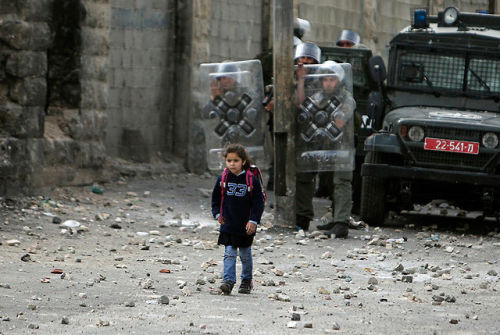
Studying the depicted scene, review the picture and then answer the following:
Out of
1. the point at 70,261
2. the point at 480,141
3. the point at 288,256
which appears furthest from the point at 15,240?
the point at 480,141

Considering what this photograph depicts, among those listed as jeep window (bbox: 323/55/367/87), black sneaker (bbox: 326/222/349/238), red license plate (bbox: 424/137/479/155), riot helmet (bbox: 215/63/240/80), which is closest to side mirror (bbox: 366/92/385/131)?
jeep window (bbox: 323/55/367/87)

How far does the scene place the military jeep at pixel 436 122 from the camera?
1105 cm

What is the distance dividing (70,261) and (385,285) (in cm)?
247

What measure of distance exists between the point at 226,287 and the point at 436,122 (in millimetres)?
4615

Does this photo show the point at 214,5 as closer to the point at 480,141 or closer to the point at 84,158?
the point at 84,158

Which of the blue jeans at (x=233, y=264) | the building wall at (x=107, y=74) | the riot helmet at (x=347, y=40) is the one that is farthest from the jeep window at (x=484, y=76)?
the blue jeans at (x=233, y=264)

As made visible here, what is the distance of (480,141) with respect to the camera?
36.2 feet

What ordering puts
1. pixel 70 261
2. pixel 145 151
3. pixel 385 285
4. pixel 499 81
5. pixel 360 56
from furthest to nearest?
pixel 145 151, pixel 360 56, pixel 499 81, pixel 70 261, pixel 385 285

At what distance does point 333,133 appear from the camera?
34.7ft

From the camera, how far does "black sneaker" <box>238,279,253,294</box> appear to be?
732 cm

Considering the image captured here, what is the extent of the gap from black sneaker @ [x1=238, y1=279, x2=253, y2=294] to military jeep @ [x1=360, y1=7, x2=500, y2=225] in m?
4.02

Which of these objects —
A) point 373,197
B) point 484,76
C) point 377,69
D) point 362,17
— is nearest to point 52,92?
point 377,69

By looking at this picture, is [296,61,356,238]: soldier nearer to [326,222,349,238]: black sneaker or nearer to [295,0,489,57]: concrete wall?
[326,222,349,238]: black sneaker

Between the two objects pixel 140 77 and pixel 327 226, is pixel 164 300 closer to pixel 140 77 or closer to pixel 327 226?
pixel 327 226
